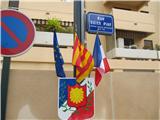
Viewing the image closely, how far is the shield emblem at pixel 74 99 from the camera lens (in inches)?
156

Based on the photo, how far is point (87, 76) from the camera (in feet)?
13.5

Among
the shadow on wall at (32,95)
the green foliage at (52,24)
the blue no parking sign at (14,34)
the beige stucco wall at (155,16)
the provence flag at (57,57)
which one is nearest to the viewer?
the blue no parking sign at (14,34)

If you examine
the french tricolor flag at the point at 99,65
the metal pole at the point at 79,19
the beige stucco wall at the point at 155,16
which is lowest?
the french tricolor flag at the point at 99,65

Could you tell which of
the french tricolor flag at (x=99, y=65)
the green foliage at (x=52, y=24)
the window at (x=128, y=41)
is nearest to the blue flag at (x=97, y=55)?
the french tricolor flag at (x=99, y=65)

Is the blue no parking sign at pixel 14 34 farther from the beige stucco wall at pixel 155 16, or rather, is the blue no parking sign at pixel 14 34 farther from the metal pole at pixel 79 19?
the beige stucco wall at pixel 155 16

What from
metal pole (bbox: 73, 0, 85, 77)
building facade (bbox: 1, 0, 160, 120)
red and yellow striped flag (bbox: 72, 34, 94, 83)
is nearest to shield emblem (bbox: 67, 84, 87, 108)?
red and yellow striped flag (bbox: 72, 34, 94, 83)

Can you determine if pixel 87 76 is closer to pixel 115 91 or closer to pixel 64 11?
pixel 115 91

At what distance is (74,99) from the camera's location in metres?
4.02

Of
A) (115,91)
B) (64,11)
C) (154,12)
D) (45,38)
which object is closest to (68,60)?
(115,91)

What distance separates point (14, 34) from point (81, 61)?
118 centimetres

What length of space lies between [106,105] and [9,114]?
Result: 6.48 feet

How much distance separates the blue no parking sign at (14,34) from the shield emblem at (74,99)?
97 cm

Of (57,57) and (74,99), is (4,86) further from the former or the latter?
(74,99)

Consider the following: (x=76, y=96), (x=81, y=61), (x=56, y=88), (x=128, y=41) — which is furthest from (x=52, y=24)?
(x=128, y=41)
